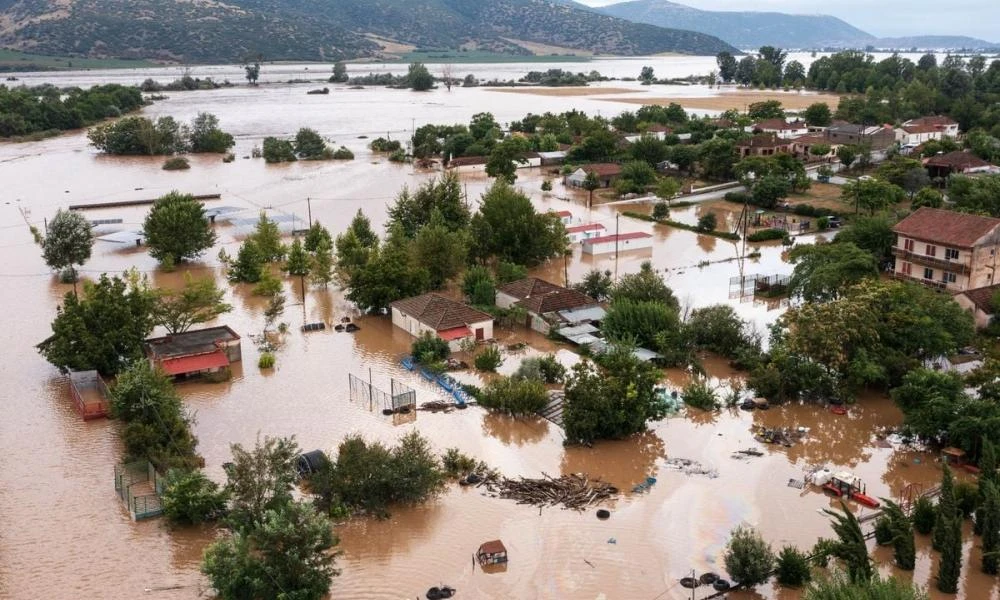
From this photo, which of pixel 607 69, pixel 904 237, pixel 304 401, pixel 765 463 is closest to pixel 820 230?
pixel 904 237

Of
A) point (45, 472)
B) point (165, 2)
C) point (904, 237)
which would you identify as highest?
point (165, 2)

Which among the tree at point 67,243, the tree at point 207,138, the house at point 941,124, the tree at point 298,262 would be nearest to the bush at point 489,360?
the tree at point 298,262

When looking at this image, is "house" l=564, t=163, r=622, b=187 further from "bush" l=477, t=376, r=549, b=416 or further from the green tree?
"bush" l=477, t=376, r=549, b=416

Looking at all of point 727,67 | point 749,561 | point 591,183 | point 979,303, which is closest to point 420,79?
point 727,67

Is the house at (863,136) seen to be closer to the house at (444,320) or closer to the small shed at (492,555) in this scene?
the house at (444,320)

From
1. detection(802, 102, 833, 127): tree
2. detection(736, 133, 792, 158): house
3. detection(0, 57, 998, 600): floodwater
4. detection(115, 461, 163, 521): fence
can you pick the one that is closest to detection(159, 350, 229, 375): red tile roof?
detection(0, 57, 998, 600): floodwater

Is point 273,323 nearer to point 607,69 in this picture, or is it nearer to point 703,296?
point 703,296
